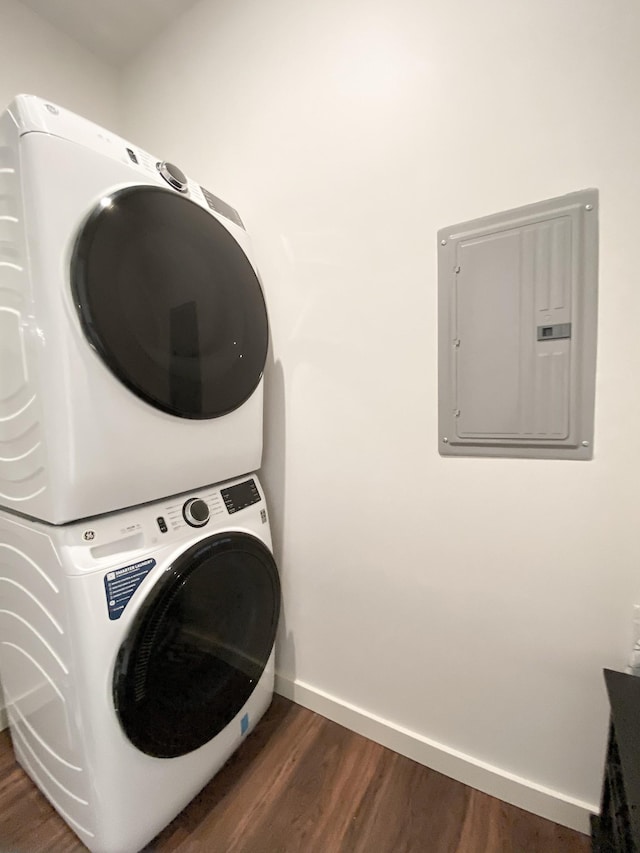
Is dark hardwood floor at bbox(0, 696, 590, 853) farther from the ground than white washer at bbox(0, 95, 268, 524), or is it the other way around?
white washer at bbox(0, 95, 268, 524)

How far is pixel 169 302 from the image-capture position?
35.5 inches

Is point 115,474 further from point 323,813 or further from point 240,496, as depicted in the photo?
point 323,813

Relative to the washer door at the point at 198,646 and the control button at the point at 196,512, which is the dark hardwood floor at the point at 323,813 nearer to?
the washer door at the point at 198,646

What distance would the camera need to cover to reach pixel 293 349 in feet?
4.25

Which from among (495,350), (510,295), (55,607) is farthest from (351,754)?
(510,295)

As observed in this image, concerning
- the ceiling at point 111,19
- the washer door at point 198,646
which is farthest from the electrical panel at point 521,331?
the ceiling at point 111,19

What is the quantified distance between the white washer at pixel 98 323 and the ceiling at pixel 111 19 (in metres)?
0.91

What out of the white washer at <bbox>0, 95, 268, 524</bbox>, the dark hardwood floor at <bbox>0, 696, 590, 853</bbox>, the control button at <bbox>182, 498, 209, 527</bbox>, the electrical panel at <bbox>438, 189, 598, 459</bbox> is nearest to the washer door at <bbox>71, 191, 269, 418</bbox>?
the white washer at <bbox>0, 95, 268, 524</bbox>

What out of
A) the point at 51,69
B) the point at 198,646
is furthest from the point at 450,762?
the point at 51,69

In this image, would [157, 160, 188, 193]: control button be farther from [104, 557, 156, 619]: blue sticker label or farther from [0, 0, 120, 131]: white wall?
[104, 557, 156, 619]: blue sticker label

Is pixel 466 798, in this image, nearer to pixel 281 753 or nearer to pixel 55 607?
pixel 281 753

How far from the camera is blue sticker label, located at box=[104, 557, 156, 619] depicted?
2.63ft

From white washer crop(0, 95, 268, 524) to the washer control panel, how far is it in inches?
5.2

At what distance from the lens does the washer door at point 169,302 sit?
782 millimetres
